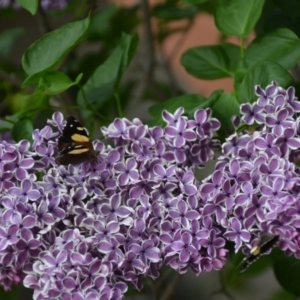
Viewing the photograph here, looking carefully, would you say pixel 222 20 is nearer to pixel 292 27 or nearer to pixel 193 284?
pixel 292 27

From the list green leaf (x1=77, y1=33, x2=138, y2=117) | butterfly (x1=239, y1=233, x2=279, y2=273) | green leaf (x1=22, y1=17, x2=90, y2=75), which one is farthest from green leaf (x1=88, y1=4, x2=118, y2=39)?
butterfly (x1=239, y1=233, x2=279, y2=273)

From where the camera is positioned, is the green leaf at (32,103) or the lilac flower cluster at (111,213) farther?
the green leaf at (32,103)

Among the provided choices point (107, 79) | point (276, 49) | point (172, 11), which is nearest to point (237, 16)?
point (276, 49)

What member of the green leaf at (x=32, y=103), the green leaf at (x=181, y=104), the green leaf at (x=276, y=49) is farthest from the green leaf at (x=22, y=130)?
the green leaf at (x=276, y=49)

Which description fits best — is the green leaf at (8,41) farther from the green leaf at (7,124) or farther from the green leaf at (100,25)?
the green leaf at (7,124)

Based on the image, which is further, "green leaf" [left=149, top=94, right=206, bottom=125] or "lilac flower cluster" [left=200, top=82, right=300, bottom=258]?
"green leaf" [left=149, top=94, right=206, bottom=125]

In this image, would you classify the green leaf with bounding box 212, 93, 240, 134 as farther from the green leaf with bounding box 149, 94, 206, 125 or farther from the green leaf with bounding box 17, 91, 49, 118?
the green leaf with bounding box 17, 91, 49, 118
